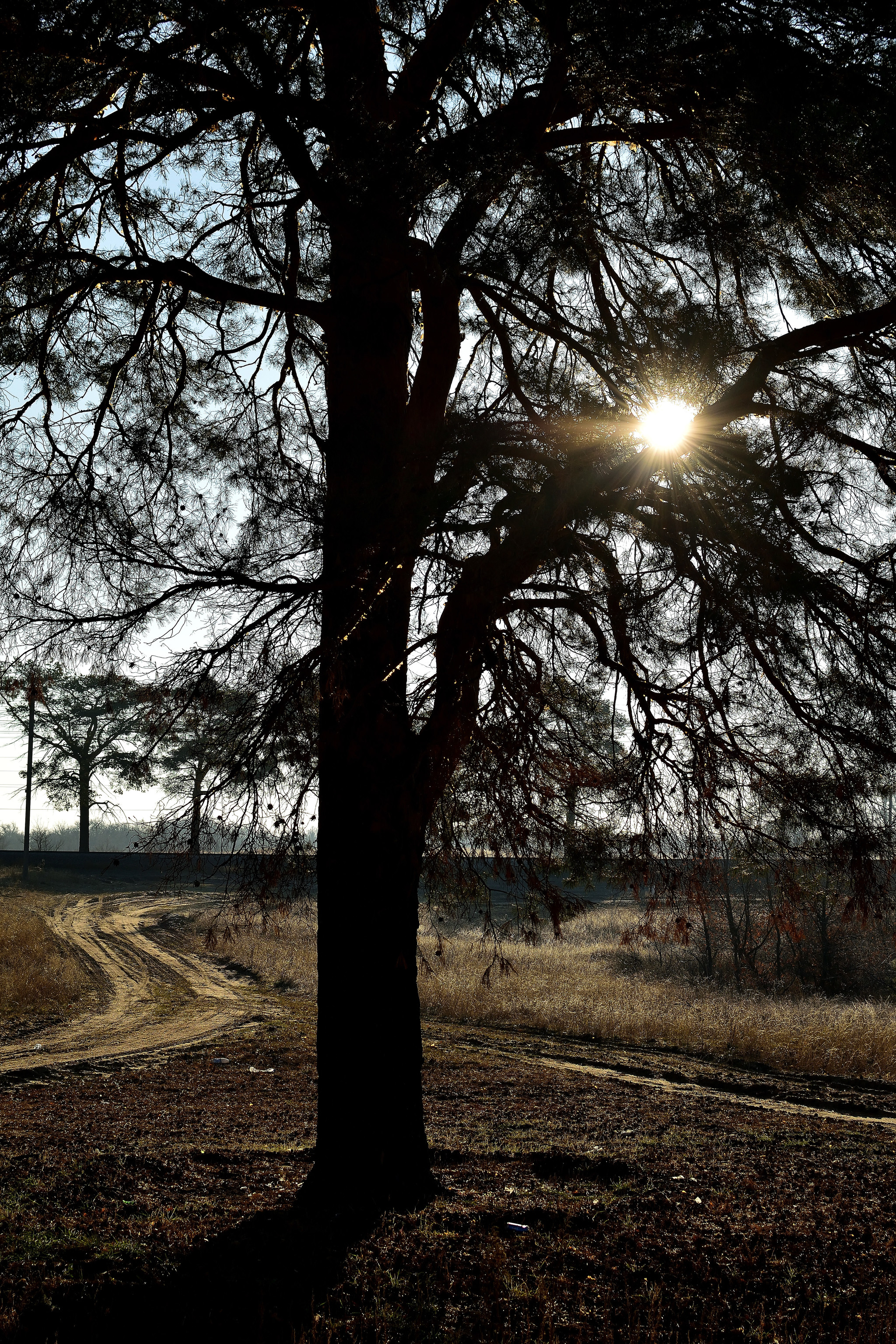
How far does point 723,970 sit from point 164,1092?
14.4 m

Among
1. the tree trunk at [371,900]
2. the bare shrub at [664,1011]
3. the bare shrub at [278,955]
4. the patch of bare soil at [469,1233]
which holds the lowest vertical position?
the bare shrub at [664,1011]

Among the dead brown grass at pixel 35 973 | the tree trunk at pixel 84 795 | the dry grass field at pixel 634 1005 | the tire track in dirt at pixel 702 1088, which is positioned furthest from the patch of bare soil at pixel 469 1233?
the tree trunk at pixel 84 795

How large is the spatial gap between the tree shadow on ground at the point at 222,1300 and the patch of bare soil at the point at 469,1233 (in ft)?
0.04

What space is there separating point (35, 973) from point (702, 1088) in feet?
40.4

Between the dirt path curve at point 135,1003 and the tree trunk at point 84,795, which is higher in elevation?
the tree trunk at point 84,795

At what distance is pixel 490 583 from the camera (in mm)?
4594

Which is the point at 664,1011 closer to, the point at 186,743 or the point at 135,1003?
the point at 135,1003

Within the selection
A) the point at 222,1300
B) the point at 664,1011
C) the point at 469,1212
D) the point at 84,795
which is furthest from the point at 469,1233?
the point at 84,795

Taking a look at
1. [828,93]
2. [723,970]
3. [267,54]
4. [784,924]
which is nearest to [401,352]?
[267,54]

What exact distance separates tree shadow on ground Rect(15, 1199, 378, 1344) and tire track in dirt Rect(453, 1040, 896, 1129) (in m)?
7.30

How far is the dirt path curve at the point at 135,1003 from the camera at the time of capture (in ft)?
40.5

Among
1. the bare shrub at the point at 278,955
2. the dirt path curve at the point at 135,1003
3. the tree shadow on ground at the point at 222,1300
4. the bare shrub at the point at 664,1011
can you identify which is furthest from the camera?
the bare shrub at the point at 278,955

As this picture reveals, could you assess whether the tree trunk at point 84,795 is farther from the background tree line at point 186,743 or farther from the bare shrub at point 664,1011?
the background tree line at point 186,743

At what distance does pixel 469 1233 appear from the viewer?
14.0 feet
